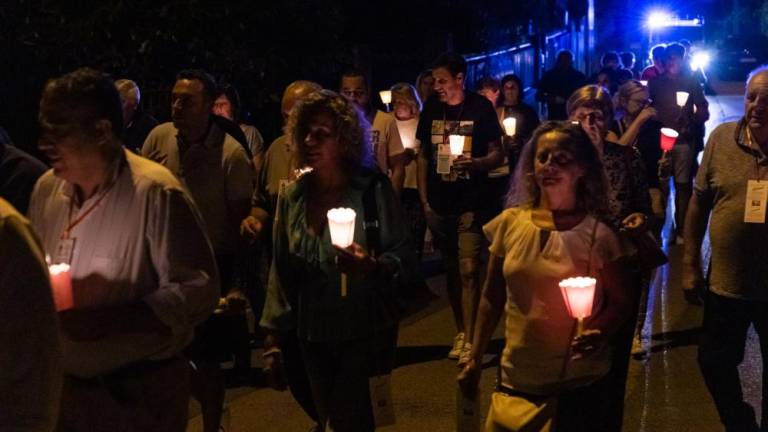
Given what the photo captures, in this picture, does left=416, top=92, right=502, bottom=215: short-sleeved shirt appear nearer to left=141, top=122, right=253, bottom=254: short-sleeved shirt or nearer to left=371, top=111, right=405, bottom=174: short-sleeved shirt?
left=371, top=111, right=405, bottom=174: short-sleeved shirt

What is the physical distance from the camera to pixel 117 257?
3.88 metres

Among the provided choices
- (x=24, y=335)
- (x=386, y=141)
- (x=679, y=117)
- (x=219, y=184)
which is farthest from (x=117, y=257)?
(x=679, y=117)

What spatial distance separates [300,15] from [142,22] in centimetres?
184

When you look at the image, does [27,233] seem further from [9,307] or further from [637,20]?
[637,20]

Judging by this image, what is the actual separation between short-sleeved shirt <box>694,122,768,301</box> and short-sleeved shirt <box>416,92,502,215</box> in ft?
9.20

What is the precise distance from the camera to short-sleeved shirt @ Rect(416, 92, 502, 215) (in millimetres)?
8695

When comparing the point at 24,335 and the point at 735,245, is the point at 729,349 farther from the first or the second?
the point at 24,335

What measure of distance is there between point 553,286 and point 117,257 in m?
1.65

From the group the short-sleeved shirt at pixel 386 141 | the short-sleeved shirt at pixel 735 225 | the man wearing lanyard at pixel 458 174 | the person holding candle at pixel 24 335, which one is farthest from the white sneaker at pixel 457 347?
the person holding candle at pixel 24 335

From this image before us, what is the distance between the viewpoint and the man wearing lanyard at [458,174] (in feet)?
28.2

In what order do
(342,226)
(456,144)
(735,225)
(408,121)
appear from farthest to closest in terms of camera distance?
(408,121)
(456,144)
(735,225)
(342,226)

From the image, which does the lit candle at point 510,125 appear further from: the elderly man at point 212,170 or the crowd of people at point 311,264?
the elderly man at point 212,170

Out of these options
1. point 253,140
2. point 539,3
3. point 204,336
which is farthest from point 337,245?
point 539,3

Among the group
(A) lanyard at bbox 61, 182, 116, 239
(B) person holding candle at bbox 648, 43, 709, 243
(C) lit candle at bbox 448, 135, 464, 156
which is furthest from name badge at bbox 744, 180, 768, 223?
(B) person holding candle at bbox 648, 43, 709, 243
